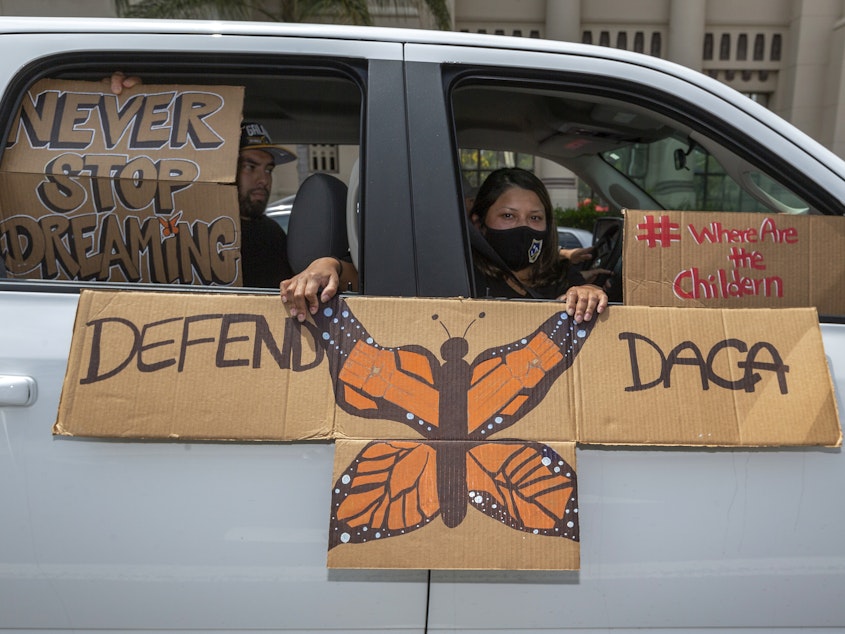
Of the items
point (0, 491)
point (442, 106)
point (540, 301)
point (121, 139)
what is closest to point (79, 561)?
point (0, 491)

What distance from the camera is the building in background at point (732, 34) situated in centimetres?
1658

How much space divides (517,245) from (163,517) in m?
1.18

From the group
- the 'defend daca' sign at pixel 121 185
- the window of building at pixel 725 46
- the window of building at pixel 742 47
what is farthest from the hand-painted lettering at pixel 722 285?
the window of building at pixel 742 47

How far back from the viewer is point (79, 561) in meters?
1.31

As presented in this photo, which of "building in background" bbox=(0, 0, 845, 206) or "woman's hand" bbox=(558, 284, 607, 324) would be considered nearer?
"woman's hand" bbox=(558, 284, 607, 324)

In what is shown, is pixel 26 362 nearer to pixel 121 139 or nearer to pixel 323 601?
pixel 121 139

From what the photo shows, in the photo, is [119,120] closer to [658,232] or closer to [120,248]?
[120,248]

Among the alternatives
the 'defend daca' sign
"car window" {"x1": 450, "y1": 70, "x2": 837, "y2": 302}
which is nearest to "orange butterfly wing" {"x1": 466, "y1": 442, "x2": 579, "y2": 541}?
"car window" {"x1": 450, "y1": 70, "x2": 837, "y2": 302}

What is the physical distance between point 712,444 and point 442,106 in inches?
36.9

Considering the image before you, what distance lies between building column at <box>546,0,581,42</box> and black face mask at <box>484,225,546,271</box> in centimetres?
1636

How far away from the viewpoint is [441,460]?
1.29 meters

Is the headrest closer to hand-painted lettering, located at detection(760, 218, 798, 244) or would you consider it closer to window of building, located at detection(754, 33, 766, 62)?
hand-painted lettering, located at detection(760, 218, 798, 244)

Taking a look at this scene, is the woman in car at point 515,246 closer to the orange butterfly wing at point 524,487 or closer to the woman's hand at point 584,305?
the woman's hand at point 584,305

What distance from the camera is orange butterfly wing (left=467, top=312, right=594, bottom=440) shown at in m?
1.31
